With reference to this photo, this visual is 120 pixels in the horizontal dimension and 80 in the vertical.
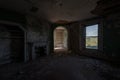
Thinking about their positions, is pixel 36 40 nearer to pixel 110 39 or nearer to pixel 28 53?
pixel 28 53

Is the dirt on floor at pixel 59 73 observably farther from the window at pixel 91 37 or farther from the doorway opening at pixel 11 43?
the window at pixel 91 37

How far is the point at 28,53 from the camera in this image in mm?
3920

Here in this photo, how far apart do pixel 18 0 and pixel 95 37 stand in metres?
3.69

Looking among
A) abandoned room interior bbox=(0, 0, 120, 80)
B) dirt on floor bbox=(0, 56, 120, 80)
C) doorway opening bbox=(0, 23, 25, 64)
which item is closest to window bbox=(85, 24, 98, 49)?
abandoned room interior bbox=(0, 0, 120, 80)

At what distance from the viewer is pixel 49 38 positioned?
209 inches

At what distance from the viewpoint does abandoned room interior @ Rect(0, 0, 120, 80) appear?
2.74m

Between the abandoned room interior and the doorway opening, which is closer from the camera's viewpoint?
the abandoned room interior

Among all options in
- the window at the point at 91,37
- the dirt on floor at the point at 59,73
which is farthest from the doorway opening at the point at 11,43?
the window at the point at 91,37

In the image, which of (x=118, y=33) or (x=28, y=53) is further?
(x=28, y=53)

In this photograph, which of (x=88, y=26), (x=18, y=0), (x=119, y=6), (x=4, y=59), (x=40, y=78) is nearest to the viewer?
(x=40, y=78)

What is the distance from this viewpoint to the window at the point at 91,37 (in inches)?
176

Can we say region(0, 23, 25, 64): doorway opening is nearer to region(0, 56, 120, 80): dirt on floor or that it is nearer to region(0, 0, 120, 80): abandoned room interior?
region(0, 0, 120, 80): abandoned room interior

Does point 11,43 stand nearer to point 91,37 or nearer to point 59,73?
point 59,73

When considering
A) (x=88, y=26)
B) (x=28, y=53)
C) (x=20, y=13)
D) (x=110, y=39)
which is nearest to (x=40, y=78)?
(x=28, y=53)
